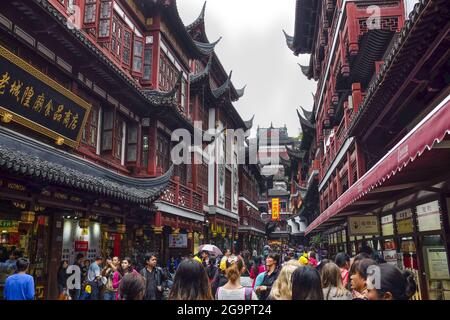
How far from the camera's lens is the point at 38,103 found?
31.6 ft

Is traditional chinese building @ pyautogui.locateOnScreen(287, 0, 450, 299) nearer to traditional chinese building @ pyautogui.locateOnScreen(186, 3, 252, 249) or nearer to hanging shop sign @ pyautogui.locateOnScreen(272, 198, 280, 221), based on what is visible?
traditional chinese building @ pyautogui.locateOnScreen(186, 3, 252, 249)

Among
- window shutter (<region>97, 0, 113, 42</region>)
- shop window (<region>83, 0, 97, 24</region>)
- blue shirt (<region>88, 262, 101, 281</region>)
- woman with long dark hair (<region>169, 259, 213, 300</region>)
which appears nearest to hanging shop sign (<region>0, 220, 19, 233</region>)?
blue shirt (<region>88, 262, 101, 281</region>)

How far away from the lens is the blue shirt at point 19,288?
6227mm

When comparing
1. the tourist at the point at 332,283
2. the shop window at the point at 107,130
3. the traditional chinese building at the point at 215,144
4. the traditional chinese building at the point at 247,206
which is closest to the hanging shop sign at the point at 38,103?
the shop window at the point at 107,130

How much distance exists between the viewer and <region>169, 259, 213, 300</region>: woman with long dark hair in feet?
11.8

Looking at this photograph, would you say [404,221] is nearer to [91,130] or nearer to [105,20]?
[91,130]

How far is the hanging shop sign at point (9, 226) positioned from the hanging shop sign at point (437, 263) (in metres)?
A: 9.05

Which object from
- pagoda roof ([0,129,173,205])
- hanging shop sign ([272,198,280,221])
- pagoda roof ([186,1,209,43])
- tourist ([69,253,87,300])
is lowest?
tourist ([69,253,87,300])

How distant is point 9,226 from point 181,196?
8428mm

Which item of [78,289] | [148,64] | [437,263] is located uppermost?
[148,64]

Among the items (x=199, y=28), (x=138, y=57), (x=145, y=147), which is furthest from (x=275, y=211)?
(x=138, y=57)

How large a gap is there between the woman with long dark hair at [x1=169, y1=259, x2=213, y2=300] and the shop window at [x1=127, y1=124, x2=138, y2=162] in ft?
38.7

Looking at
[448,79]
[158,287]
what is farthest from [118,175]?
[448,79]

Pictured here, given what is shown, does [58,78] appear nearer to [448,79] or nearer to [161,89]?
[161,89]
